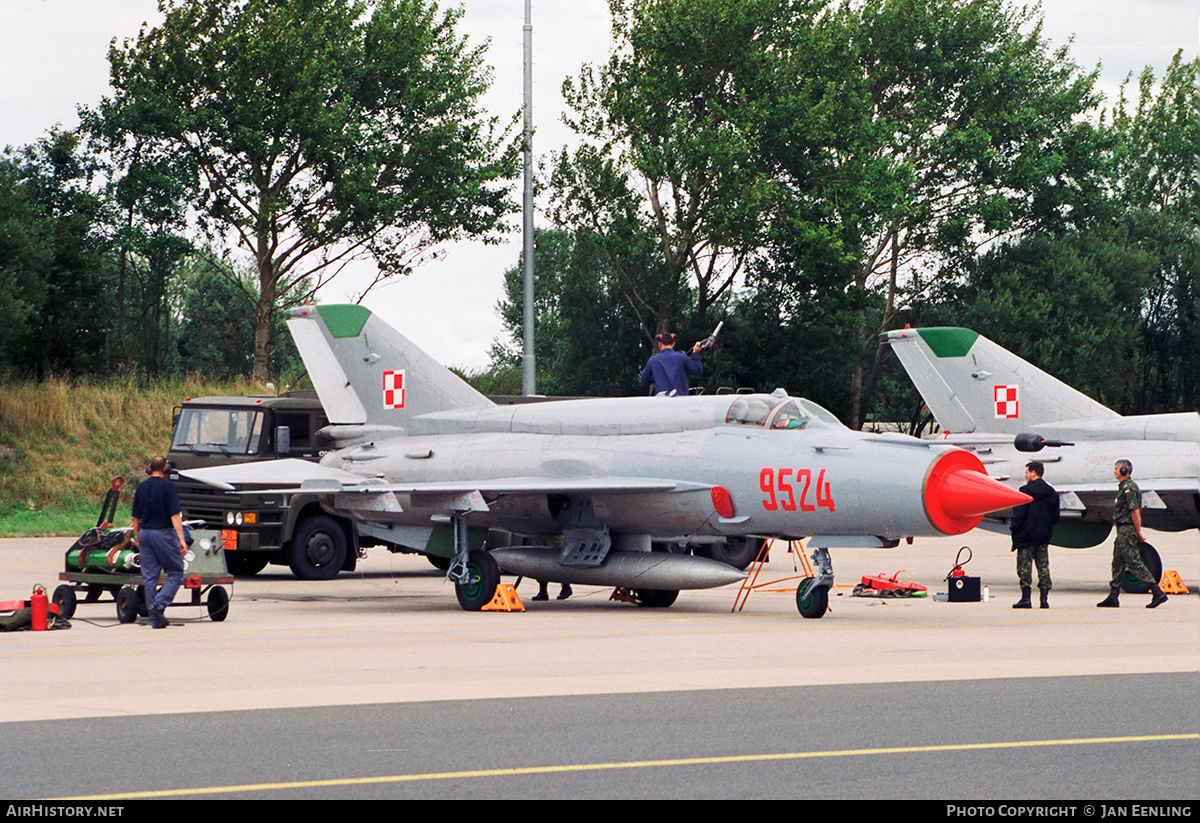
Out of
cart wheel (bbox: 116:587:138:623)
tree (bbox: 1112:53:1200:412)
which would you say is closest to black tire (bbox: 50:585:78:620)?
cart wheel (bbox: 116:587:138:623)

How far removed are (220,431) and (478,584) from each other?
7158 mm

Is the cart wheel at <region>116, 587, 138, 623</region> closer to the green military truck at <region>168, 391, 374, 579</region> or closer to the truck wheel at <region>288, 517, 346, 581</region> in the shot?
the green military truck at <region>168, 391, 374, 579</region>

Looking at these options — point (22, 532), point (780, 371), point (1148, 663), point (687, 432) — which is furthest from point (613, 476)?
point (780, 371)

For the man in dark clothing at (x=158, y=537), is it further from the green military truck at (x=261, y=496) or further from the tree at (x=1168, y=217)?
the tree at (x=1168, y=217)

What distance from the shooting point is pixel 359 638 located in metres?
14.5

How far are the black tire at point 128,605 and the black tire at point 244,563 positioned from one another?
7221 mm

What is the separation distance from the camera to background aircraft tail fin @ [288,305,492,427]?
20109mm

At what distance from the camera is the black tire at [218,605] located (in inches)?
626

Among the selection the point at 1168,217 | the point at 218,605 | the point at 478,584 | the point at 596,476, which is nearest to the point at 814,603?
the point at 596,476

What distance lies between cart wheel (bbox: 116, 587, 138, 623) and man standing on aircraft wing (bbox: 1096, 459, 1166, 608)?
1121cm

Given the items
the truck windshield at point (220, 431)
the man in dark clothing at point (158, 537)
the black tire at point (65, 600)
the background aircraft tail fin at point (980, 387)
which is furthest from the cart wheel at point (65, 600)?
the background aircraft tail fin at point (980, 387)

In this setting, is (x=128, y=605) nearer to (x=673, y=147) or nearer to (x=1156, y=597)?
(x=1156, y=597)

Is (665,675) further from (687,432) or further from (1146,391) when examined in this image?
(1146,391)

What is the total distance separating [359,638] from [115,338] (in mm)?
36924
